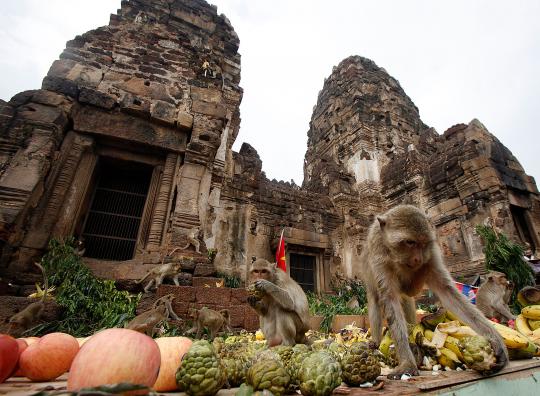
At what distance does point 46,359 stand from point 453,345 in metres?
2.76

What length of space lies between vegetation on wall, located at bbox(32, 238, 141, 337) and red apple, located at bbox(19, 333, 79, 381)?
2.27 metres

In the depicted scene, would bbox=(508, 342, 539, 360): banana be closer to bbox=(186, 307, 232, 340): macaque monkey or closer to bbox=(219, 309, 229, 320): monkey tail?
bbox=(186, 307, 232, 340): macaque monkey

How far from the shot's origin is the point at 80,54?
19.7 feet

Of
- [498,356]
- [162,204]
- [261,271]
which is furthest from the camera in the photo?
[162,204]

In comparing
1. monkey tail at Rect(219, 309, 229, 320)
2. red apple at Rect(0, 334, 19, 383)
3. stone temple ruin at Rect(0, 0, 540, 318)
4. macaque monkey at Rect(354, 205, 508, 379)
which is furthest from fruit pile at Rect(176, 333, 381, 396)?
stone temple ruin at Rect(0, 0, 540, 318)

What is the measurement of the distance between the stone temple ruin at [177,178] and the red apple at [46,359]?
294cm

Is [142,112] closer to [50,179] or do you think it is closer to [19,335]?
[50,179]

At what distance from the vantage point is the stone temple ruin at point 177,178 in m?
4.79

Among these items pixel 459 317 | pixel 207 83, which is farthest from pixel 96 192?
pixel 459 317

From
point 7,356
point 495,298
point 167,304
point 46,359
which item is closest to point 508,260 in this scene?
point 495,298

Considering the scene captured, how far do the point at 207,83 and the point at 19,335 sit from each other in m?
5.84

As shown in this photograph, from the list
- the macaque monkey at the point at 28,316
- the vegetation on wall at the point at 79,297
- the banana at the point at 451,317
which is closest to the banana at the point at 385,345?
the banana at the point at 451,317

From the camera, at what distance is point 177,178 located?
18.5 ft

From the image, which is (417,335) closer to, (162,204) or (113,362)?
(113,362)
